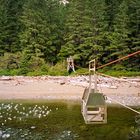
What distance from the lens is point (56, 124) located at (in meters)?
21.2

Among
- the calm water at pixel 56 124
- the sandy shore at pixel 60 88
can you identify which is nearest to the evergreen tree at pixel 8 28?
the sandy shore at pixel 60 88

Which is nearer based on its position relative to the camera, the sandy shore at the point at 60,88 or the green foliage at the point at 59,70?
the sandy shore at the point at 60,88

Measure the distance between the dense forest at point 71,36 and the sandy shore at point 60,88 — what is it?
20.1 feet

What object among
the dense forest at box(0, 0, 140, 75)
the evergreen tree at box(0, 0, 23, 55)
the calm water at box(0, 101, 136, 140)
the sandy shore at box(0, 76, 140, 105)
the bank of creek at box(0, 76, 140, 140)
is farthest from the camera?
the evergreen tree at box(0, 0, 23, 55)

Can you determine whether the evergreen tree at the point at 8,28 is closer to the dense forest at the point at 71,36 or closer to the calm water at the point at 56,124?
the dense forest at the point at 71,36

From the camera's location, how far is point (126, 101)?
31.5m

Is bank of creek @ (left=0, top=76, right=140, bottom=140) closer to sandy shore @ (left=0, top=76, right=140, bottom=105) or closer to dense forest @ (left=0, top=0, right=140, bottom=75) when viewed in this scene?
sandy shore @ (left=0, top=76, right=140, bottom=105)

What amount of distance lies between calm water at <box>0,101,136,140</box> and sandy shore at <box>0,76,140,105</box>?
5185mm

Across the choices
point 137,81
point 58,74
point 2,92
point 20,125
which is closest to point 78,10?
point 58,74

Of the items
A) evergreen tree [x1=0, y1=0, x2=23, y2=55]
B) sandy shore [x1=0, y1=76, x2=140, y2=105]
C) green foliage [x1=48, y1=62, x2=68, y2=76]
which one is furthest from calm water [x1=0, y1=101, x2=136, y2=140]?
evergreen tree [x1=0, y1=0, x2=23, y2=55]

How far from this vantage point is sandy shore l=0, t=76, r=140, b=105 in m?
34.0

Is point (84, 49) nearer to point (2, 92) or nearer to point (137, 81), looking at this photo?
point (137, 81)

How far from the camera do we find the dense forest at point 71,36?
47.6m

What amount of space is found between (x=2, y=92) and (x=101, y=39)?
1669 centimetres
